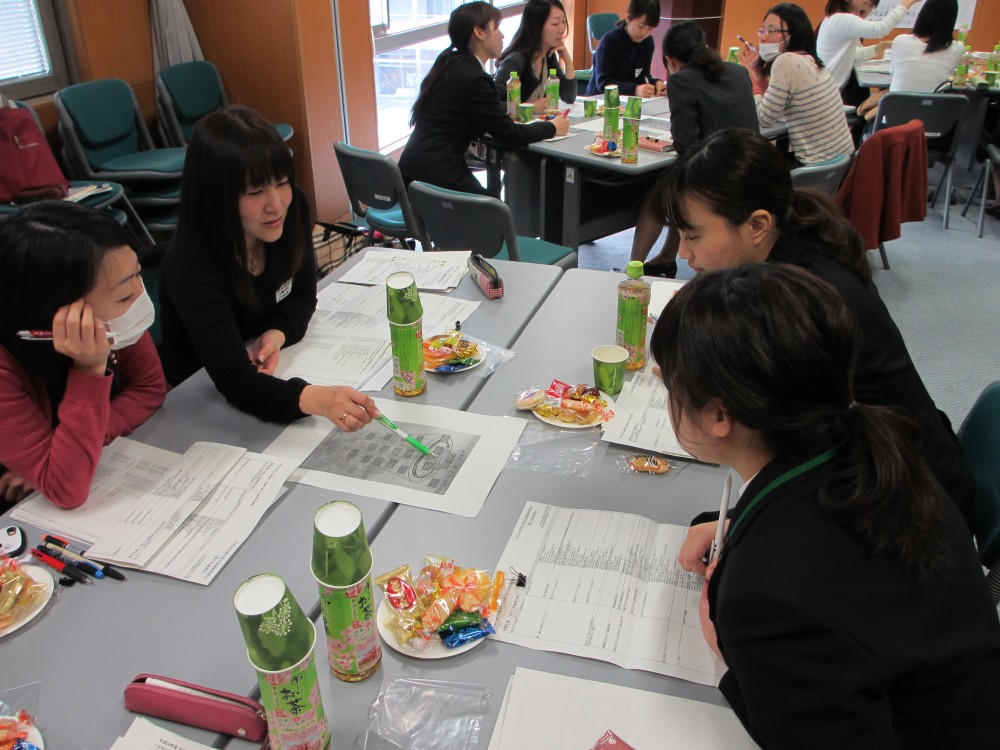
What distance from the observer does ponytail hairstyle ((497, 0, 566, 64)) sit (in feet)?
13.0

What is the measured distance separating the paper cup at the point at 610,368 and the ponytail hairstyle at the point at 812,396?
566 mm

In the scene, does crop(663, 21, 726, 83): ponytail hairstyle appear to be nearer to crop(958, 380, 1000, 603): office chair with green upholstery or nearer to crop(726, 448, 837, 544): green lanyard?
crop(958, 380, 1000, 603): office chair with green upholstery

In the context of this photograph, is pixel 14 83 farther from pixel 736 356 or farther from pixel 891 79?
pixel 891 79

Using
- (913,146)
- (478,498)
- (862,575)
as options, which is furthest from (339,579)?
(913,146)

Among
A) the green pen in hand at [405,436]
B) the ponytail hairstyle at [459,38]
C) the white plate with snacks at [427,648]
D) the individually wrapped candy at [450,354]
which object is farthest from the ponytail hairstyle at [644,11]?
the white plate with snacks at [427,648]

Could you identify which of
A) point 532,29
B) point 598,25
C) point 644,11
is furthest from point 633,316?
point 598,25

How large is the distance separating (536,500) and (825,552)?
0.50m

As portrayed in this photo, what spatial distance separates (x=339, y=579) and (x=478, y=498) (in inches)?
16.3

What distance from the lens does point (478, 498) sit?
119 cm

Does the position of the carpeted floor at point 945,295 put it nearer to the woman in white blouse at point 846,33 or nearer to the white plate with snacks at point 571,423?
the woman in white blouse at point 846,33

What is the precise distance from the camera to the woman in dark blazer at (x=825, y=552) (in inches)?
28.6

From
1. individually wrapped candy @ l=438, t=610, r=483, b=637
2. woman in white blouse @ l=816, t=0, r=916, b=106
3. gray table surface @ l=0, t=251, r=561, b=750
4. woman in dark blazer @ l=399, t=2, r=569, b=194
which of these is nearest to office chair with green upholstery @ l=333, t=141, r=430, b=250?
woman in dark blazer @ l=399, t=2, r=569, b=194

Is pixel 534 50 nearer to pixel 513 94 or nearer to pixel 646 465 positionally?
pixel 513 94

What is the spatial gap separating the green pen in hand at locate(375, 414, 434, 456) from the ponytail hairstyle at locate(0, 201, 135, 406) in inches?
20.4
